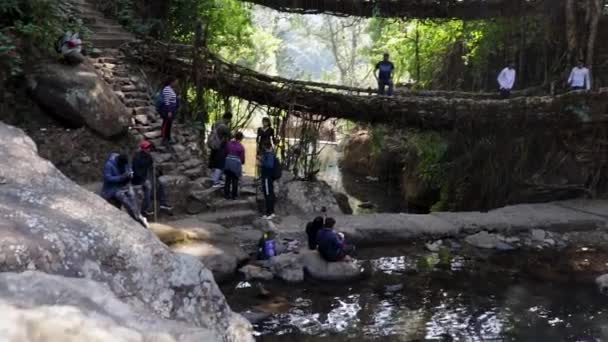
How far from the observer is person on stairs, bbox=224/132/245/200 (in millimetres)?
11445

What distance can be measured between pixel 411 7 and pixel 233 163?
7.41 meters

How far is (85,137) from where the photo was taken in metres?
11.5

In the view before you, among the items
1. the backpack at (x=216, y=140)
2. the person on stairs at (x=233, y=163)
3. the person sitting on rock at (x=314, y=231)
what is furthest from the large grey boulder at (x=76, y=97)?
the person sitting on rock at (x=314, y=231)

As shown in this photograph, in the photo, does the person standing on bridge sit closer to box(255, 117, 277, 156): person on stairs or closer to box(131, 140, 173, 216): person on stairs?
box(255, 117, 277, 156): person on stairs

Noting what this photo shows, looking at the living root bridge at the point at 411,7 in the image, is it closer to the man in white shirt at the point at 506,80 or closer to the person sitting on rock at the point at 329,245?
the man in white shirt at the point at 506,80

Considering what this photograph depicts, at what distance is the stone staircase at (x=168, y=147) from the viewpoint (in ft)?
37.7

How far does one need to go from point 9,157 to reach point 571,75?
12.0 m

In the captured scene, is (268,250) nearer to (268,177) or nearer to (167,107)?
(268,177)

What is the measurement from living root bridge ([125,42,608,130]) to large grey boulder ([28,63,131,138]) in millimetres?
2502

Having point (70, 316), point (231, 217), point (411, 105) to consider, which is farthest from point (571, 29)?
point (70, 316)

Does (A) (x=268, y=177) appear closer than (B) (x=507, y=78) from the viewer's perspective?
Yes

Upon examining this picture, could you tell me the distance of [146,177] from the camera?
9906mm

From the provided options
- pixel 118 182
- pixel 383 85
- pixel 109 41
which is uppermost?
pixel 109 41

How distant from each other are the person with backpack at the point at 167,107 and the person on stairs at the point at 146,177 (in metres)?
1.91
